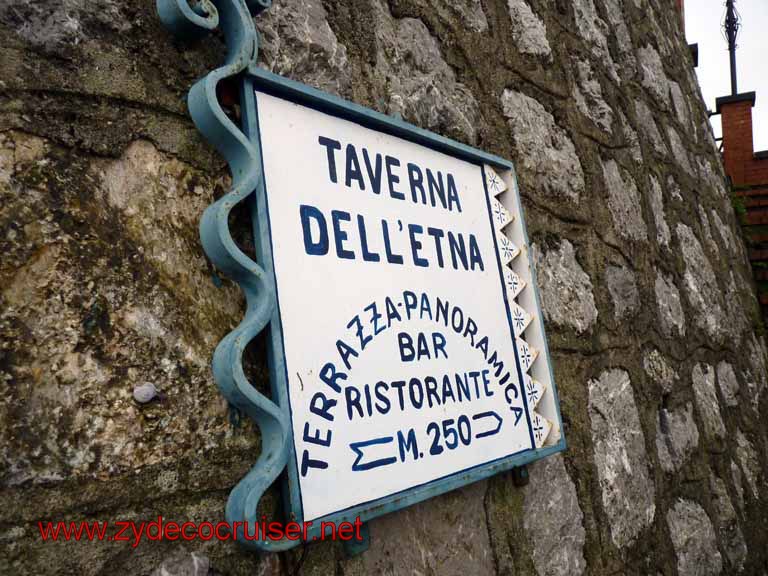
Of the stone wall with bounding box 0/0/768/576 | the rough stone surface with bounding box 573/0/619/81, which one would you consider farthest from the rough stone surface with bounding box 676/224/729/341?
the rough stone surface with bounding box 573/0/619/81

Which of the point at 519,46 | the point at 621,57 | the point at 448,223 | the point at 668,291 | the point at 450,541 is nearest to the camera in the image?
the point at 450,541

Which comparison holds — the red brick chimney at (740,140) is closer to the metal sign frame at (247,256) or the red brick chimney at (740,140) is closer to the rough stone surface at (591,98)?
the rough stone surface at (591,98)

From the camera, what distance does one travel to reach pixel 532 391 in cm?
110

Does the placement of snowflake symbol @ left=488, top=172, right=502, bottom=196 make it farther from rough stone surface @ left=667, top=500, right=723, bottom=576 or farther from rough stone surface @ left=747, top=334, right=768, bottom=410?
rough stone surface @ left=747, top=334, right=768, bottom=410

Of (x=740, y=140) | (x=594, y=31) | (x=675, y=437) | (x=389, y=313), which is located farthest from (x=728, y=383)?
(x=740, y=140)

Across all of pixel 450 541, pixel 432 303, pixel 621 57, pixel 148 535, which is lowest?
pixel 450 541

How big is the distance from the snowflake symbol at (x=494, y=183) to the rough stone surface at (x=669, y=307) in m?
0.84

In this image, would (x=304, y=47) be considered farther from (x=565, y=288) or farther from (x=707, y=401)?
(x=707, y=401)

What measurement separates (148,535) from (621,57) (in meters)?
1.99

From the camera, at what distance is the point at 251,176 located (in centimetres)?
73

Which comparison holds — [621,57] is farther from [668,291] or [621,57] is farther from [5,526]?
[5,526]

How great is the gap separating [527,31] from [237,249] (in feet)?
3.63

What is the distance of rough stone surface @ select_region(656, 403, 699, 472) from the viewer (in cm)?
160

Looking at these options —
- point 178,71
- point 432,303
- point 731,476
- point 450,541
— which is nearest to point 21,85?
point 178,71
